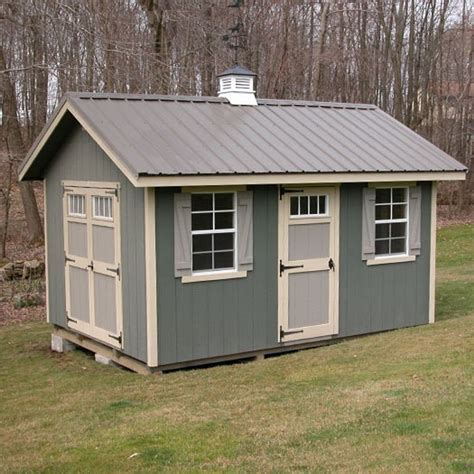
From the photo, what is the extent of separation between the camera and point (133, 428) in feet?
20.1

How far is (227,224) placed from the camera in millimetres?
8695

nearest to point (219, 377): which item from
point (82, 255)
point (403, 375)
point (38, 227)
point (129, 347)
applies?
point (129, 347)

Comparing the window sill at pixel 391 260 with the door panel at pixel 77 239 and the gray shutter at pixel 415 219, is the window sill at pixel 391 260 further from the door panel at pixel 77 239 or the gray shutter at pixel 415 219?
the door panel at pixel 77 239

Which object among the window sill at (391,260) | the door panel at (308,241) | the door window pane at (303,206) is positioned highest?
the door window pane at (303,206)

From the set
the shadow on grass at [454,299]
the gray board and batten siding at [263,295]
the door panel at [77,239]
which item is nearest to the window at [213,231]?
the gray board and batten siding at [263,295]

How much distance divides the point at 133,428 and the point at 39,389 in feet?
8.51

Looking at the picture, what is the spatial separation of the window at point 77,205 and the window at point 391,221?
3.70 meters

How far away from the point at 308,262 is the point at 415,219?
5.72 feet

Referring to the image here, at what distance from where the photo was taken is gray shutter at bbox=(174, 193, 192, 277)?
8258 millimetres

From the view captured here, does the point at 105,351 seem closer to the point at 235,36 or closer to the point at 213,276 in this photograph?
the point at 213,276

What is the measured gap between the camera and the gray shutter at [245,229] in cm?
870

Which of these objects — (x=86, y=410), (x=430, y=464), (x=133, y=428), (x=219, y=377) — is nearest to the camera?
(x=430, y=464)

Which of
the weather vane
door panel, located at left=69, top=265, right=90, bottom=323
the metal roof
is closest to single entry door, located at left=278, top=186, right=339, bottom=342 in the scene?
the metal roof

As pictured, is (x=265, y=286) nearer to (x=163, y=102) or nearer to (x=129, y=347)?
(x=129, y=347)
